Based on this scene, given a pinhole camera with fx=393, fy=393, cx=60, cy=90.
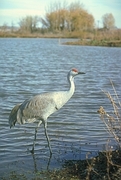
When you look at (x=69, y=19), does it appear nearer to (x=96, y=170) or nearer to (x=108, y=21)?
(x=108, y=21)

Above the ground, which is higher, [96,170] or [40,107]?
[40,107]

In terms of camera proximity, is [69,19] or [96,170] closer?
[96,170]

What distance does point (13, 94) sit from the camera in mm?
13492

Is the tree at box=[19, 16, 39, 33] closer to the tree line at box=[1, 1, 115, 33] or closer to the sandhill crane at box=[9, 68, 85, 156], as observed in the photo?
the tree line at box=[1, 1, 115, 33]

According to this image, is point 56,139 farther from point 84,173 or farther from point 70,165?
point 84,173

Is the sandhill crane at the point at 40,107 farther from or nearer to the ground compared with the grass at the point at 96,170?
farther from the ground

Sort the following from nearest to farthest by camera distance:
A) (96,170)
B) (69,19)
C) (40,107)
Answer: (96,170)
(40,107)
(69,19)

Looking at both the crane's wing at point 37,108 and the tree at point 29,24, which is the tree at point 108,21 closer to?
the tree at point 29,24

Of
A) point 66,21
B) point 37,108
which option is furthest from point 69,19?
point 37,108

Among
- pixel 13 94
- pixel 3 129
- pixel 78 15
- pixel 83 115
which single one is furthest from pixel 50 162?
pixel 78 15

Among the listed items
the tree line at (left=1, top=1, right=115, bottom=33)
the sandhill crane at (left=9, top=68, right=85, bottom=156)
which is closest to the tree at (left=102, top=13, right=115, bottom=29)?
the tree line at (left=1, top=1, right=115, bottom=33)

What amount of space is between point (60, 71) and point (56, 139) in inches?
542

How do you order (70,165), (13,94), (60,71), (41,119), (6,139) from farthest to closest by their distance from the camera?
(60,71), (13,94), (6,139), (41,119), (70,165)

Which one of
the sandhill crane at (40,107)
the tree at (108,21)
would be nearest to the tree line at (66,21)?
the tree at (108,21)
